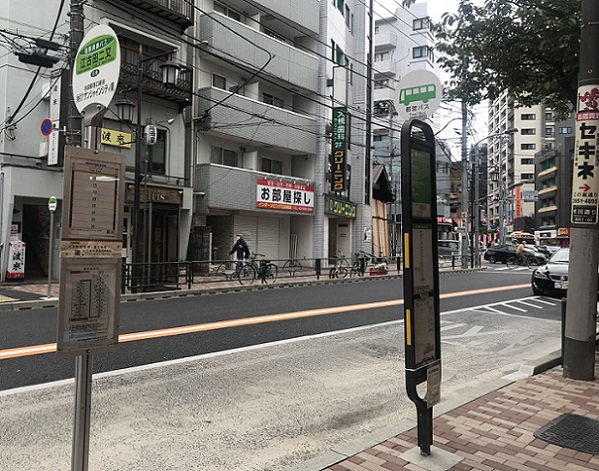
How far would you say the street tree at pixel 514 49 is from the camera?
6484 millimetres

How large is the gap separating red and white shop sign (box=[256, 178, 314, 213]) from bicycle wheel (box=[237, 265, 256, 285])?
18.2 ft

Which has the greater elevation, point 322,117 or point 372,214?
point 322,117

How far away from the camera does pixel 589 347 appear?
564 centimetres

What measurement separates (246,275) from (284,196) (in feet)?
24.1

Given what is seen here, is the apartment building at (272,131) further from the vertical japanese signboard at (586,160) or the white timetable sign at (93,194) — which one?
the white timetable sign at (93,194)

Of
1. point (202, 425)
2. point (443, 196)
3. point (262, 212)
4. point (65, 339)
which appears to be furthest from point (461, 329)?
point (443, 196)

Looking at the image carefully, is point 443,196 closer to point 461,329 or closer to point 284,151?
point 284,151

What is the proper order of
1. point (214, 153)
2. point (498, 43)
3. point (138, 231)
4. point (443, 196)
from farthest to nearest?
point (443, 196), point (214, 153), point (138, 231), point (498, 43)

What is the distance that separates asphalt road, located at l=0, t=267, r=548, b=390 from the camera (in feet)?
21.4

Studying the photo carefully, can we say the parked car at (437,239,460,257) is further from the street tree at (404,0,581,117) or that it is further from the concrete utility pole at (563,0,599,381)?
the concrete utility pole at (563,0,599,381)

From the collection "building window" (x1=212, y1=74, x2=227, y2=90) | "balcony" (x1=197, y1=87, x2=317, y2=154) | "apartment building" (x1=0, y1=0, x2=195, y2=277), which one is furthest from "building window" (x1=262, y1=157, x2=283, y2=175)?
"apartment building" (x1=0, y1=0, x2=195, y2=277)

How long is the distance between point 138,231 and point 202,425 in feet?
38.0

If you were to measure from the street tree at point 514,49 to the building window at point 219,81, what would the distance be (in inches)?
654

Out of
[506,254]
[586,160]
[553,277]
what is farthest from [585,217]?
[506,254]
